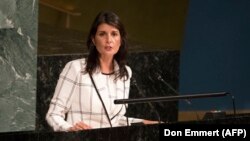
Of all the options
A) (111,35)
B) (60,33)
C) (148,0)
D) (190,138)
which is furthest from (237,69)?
(190,138)

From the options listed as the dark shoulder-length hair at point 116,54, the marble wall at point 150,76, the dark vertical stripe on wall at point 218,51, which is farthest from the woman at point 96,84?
the dark vertical stripe on wall at point 218,51

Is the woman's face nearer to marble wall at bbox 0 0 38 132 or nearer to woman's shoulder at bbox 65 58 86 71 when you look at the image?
woman's shoulder at bbox 65 58 86 71

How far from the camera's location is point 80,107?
3.37m

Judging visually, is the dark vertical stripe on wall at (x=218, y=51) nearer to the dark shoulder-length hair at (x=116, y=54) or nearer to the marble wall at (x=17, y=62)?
the dark shoulder-length hair at (x=116, y=54)

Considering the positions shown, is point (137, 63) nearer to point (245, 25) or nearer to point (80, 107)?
point (80, 107)

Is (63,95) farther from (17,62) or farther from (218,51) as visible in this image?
(218,51)

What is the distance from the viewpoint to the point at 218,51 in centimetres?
533

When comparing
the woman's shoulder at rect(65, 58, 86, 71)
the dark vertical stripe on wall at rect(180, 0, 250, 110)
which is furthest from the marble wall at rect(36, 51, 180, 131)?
the dark vertical stripe on wall at rect(180, 0, 250, 110)

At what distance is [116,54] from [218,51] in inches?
78.0

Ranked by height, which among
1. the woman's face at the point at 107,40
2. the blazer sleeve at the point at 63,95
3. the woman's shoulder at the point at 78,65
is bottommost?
the blazer sleeve at the point at 63,95

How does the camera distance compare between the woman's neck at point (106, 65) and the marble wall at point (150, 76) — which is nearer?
the woman's neck at point (106, 65)

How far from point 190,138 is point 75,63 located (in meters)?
0.71

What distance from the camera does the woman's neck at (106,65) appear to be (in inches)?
134

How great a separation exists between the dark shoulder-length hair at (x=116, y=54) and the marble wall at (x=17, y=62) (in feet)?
0.79
